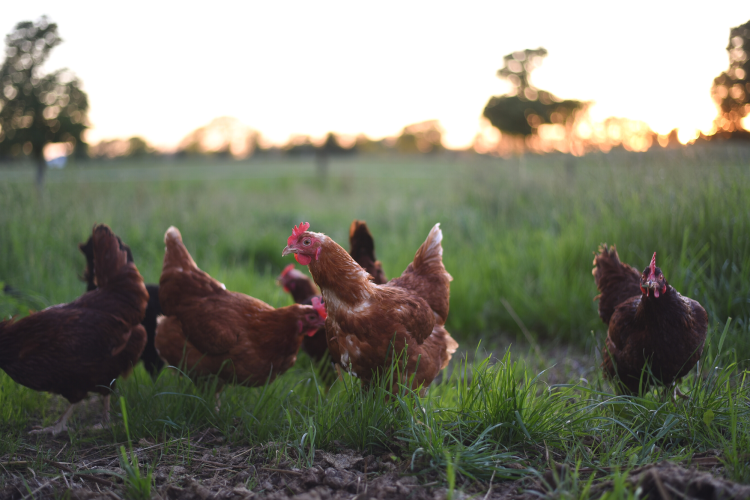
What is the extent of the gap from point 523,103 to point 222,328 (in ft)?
113

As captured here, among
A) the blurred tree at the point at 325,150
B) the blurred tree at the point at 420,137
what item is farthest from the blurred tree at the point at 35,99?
the blurred tree at the point at 420,137

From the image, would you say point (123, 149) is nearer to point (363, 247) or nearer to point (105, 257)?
point (105, 257)

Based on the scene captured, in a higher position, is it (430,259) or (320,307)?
(430,259)

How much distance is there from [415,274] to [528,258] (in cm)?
259

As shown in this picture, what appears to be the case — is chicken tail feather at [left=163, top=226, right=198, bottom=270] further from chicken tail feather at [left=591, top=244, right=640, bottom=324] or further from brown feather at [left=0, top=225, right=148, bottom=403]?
chicken tail feather at [left=591, top=244, right=640, bottom=324]

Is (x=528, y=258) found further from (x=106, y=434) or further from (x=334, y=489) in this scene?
(x=106, y=434)

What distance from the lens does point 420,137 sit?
180 feet

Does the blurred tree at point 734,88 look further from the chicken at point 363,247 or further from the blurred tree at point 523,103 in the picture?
the blurred tree at point 523,103

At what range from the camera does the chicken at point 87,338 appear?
269 centimetres

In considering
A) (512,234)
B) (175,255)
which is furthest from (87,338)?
(512,234)

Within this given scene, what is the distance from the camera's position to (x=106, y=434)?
2646 millimetres

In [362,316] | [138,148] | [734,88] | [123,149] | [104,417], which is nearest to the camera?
[362,316]

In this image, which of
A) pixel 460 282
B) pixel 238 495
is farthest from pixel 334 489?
pixel 460 282

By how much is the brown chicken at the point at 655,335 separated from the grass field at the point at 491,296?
0.16 m
